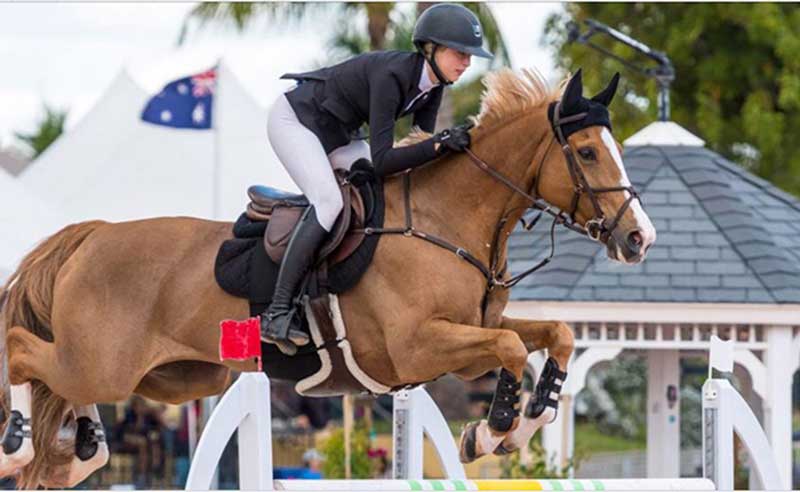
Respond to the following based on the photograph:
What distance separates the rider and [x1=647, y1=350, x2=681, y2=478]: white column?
644 cm

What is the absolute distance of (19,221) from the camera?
15.1 m

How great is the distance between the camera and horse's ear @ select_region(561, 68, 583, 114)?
6.79 meters

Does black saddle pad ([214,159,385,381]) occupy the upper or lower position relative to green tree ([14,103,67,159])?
lower

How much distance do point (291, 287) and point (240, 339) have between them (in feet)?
1.51

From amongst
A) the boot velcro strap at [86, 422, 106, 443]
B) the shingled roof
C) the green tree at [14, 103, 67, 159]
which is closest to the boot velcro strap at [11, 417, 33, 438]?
the boot velcro strap at [86, 422, 106, 443]

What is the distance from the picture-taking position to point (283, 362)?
23.4 ft

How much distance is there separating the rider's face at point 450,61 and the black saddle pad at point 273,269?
1.78 feet

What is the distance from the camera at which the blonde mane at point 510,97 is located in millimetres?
7012

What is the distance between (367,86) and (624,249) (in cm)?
123

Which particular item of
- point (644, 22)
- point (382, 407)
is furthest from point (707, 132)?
point (382, 407)

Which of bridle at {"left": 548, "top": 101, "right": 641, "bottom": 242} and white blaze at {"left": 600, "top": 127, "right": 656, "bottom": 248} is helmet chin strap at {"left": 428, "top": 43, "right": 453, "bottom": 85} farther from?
white blaze at {"left": 600, "top": 127, "right": 656, "bottom": 248}

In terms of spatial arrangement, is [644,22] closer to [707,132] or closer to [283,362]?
[707,132]

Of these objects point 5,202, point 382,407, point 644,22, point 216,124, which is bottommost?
point 382,407

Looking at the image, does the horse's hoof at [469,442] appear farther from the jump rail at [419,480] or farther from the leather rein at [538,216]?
the leather rein at [538,216]
